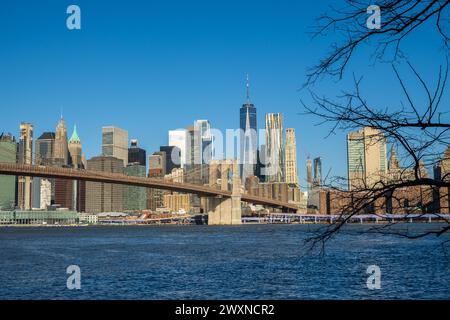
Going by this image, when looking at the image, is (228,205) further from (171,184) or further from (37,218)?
(37,218)

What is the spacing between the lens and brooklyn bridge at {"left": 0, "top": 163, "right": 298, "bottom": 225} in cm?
6042

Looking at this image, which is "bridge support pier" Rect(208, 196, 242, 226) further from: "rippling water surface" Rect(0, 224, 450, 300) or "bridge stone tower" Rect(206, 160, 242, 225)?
"rippling water surface" Rect(0, 224, 450, 300)

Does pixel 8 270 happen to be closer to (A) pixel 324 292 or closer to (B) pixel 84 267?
(B) pixel 84 267

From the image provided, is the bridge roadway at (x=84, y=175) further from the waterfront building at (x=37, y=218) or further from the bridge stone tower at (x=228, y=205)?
the waterfront building at (x=37, y=218)

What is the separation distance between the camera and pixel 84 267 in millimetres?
26516

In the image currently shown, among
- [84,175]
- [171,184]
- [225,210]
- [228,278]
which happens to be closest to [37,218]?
[225,210]

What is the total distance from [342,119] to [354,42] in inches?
18.5

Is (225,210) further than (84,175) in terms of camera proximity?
Yes

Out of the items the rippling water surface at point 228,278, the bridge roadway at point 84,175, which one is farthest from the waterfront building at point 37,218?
the rippling water surface at point 228,278

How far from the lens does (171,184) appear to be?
252ft

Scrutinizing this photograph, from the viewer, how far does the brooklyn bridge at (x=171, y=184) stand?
198 ft
